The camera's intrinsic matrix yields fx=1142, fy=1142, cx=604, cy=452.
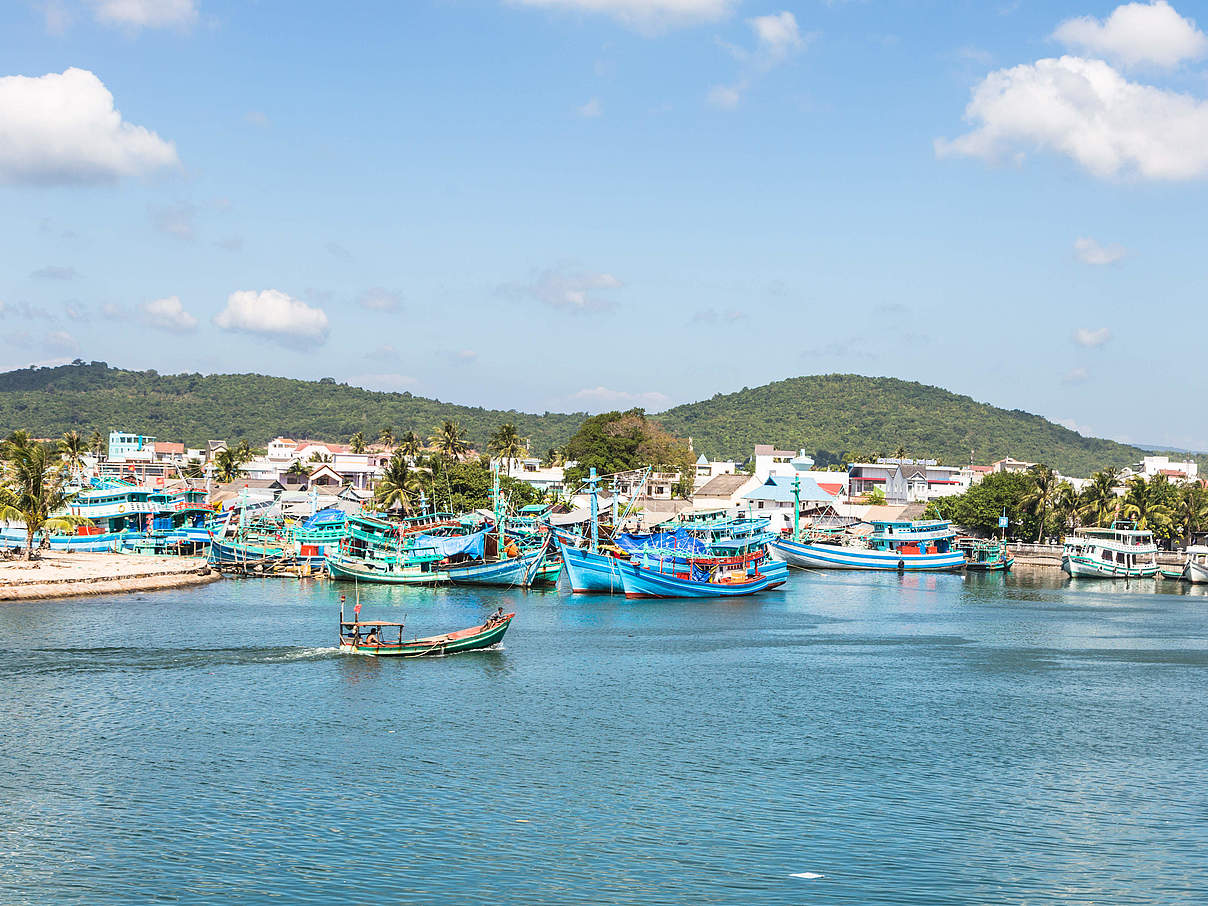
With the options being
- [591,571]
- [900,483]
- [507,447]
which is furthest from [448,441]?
[591,571]

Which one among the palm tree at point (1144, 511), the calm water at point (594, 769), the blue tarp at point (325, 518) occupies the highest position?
the palm tree at point (1144, 511)

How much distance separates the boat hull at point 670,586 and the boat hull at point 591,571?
0.76 m

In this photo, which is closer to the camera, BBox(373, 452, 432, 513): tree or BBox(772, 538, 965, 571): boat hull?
BBox(772, 538, 965, 571): boat hull

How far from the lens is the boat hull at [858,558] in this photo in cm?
10269

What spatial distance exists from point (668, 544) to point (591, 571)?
1466 centimetres

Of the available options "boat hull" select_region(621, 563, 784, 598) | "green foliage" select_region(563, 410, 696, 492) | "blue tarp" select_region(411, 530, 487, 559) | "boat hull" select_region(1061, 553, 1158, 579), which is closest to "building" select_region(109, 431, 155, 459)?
"green foliage" select_region(563, 410, 696, 492)

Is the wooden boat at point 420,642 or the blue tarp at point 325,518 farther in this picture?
the blue tarp at point 325,518

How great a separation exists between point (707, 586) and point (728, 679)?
31971 millimetres

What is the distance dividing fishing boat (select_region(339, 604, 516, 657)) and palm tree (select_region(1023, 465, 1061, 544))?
79478 mm

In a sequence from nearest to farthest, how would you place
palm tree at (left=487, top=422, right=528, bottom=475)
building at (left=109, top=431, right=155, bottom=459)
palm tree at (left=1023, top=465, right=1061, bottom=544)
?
palm tree at (left=1023, top=465, right=1061, bottom=544), palm tree at (left=487, top=422, right=528, bottom=475), building at (left=109, top=431, right=155, bottom=459)

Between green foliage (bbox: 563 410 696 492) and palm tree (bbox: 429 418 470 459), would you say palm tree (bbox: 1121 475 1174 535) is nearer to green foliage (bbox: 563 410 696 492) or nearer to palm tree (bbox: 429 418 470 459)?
green foliage (bbox: 563 410 696 492)

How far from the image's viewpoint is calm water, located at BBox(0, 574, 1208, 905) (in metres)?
24.8

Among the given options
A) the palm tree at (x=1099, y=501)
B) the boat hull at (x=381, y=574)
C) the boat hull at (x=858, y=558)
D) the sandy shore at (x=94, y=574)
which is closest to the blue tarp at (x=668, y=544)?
the boat hull at (x=858, y=558)

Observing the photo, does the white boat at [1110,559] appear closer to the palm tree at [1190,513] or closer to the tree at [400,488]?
the palm tree at [1190,513]
